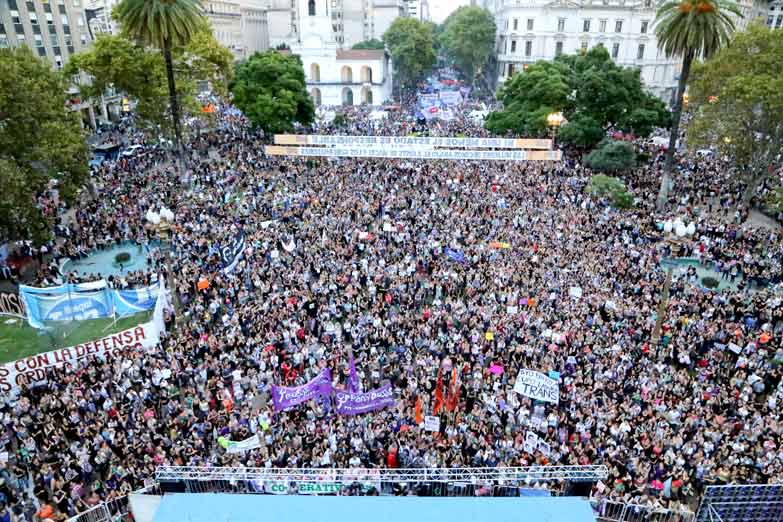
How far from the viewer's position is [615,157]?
127 feet

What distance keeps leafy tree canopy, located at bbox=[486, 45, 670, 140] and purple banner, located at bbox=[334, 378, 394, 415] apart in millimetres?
33511

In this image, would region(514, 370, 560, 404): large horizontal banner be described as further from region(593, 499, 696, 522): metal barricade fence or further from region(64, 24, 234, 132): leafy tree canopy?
region(64, 24, 234, 132): leafy tree canopy

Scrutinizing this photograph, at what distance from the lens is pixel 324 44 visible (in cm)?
7788

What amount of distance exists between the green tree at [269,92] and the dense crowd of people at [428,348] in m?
15.7

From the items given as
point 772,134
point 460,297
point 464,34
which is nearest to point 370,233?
point 460,297

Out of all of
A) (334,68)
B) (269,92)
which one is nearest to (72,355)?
(269,92)

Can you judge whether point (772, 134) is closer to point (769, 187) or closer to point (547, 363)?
point (769, 187)

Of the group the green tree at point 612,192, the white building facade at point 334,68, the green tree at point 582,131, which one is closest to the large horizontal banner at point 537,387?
the green tree at point 612,192

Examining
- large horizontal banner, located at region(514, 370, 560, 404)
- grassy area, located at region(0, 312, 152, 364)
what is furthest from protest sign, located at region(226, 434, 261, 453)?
grassy area, located at region(0, 312, 152, 364)

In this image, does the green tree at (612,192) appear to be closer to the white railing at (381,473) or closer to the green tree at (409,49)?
the white railing at (381,473)

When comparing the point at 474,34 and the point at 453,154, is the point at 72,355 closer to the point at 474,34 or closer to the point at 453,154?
the point at 453,154

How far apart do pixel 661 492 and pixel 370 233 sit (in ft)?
59.2

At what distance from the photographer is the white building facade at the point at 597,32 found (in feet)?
227

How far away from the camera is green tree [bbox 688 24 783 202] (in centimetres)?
3075
